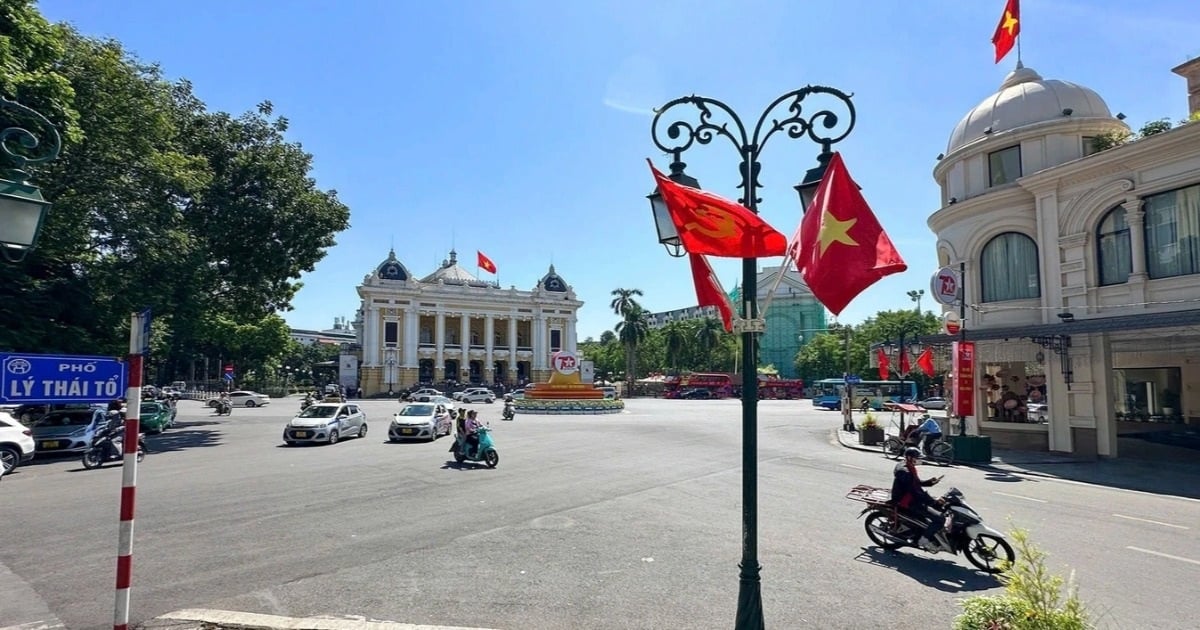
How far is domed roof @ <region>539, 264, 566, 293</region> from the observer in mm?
91188

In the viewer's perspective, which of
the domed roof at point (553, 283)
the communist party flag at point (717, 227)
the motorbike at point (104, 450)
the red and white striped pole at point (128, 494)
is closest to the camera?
the red and white striped pole at point (128, 494)

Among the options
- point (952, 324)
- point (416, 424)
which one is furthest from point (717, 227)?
point (416, 424)

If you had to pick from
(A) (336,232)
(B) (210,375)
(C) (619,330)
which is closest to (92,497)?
(A) (336,232)

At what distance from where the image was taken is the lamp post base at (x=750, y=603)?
16.1 ft

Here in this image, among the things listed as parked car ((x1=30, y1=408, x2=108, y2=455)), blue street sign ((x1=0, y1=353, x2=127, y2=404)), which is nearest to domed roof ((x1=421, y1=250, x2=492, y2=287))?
parked car ((x1=30, y1=408, x2=108, y2=455))

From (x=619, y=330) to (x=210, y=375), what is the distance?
52.9 m

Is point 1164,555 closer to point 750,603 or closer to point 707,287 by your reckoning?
point 750,603

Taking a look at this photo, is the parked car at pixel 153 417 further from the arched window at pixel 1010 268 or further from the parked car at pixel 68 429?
the arched window at pixel 1010 268

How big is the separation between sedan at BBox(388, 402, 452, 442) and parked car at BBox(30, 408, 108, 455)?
8446 millimetres

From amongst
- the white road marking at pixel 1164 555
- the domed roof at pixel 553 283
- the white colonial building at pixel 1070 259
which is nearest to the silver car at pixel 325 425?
the white road marking at pixel 1164 555

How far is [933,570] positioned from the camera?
7602mm

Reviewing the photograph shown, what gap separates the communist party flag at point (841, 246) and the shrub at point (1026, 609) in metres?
2.05

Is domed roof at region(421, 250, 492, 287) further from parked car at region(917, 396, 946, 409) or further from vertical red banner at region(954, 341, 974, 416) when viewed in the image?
vertical red banner at region(954, 341, 974, 416)

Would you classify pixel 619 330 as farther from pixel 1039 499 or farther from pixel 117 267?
pixel 1039 499
